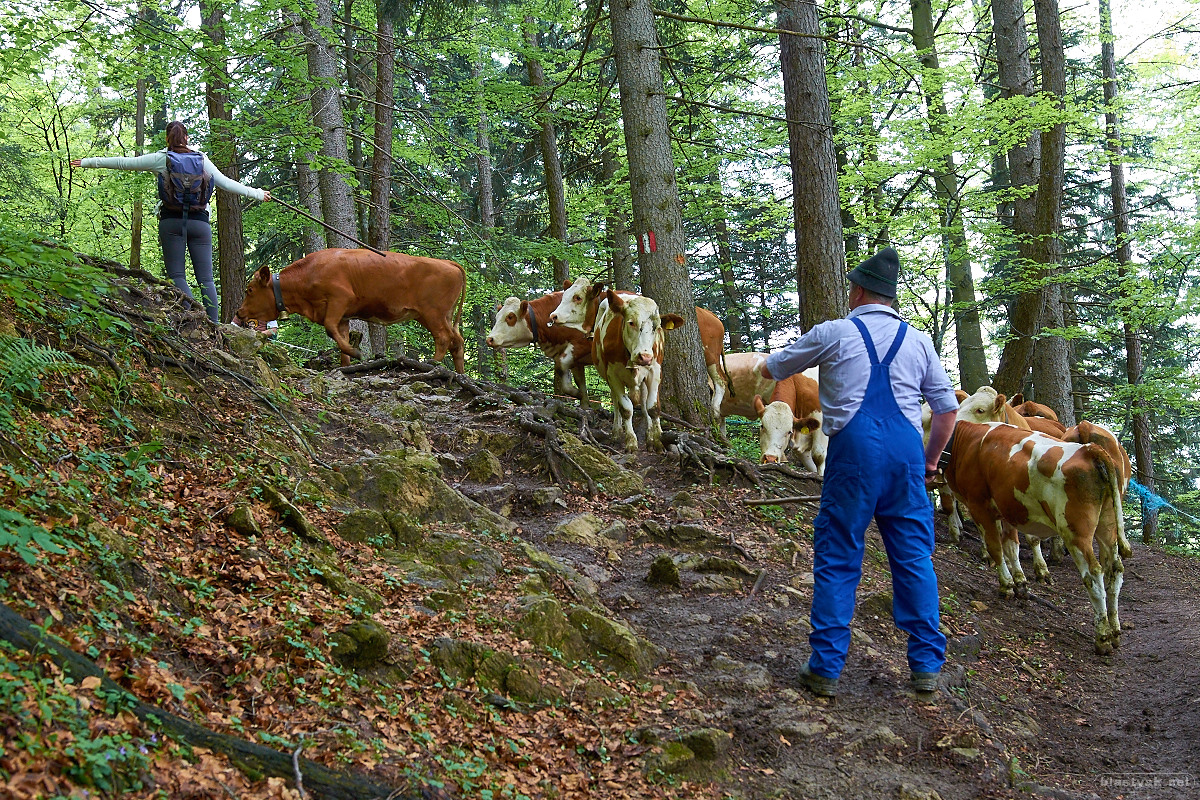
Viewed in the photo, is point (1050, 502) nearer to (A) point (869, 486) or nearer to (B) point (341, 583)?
(A) point (869, 486)

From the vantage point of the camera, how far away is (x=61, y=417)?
4211 millimetres

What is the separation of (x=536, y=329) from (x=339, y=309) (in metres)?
2.82

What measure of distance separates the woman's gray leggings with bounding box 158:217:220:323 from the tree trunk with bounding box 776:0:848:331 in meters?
6.61

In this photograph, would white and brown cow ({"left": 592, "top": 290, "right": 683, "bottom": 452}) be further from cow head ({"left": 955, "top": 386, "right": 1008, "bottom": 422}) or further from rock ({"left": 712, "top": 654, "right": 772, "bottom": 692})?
rock ({"left": 712, "top": 654, "right": 772, "bottom": 692})

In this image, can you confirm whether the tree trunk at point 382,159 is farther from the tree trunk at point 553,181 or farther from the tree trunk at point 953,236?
the tree trunk at point 953,236

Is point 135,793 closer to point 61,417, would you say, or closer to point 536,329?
point 61,417

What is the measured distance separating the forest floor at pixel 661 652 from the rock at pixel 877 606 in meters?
0.02

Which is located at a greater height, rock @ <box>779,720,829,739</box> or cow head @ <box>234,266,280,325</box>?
cow head @ <box>234,266,280,325</box>

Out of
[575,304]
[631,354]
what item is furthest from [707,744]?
[575,304]

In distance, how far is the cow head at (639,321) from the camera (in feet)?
29.9

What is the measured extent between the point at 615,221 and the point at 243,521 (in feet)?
50.8

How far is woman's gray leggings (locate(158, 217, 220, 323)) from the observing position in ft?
27.1

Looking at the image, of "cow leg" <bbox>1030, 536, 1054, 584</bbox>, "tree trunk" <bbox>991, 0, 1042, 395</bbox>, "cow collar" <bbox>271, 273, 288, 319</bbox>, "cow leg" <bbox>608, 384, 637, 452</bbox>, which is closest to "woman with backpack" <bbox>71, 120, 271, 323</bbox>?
"cow collar" <bbox>271, 273, 288, 319</bbox>

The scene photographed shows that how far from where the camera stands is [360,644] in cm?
364
